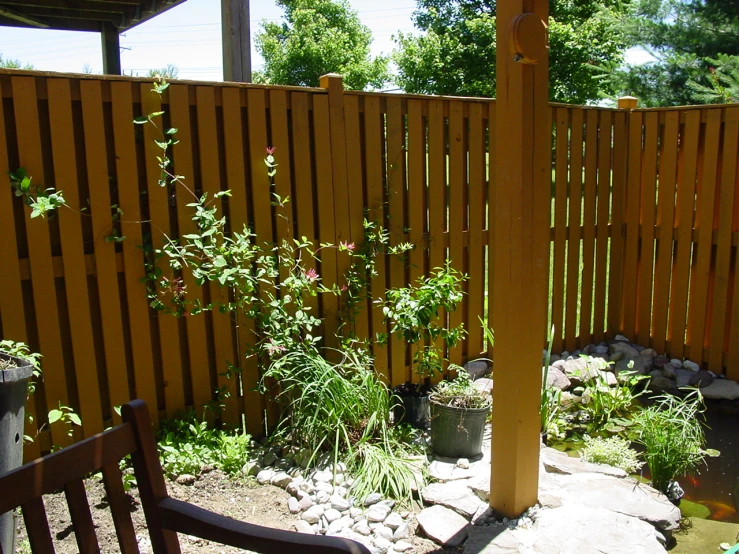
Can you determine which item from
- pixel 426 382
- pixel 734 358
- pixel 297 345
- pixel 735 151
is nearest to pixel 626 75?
pixel 735 151

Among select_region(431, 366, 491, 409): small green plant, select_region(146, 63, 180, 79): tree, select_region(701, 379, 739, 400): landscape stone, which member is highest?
select_region(146, 63, 180, 79): tree

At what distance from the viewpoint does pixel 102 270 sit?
3.05 m

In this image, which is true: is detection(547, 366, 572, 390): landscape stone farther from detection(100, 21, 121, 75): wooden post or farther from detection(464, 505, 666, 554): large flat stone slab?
detection(100, 21, 121, 75): wooden post

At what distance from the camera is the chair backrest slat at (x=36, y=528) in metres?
1.29

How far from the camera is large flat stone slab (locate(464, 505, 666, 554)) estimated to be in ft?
8.14

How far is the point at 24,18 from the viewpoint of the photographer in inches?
203

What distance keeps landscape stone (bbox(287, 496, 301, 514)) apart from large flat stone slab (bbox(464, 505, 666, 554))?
769mm

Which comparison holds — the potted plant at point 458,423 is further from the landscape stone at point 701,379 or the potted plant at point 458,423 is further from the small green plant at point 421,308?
the landscape stone at point 701,379

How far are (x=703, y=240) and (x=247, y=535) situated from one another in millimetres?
4210

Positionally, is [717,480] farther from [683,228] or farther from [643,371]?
[683,228]

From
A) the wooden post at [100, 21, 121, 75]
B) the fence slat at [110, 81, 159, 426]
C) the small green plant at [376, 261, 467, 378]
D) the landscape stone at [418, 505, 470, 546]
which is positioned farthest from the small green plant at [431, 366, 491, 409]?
the wooden post at [100, 21, 121, 75]

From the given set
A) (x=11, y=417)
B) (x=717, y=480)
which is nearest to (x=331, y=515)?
(x=11, y=417)

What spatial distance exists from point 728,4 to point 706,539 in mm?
7496

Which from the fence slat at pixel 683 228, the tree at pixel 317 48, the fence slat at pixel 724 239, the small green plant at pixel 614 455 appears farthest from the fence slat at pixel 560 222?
the tree at pixel 317 48
